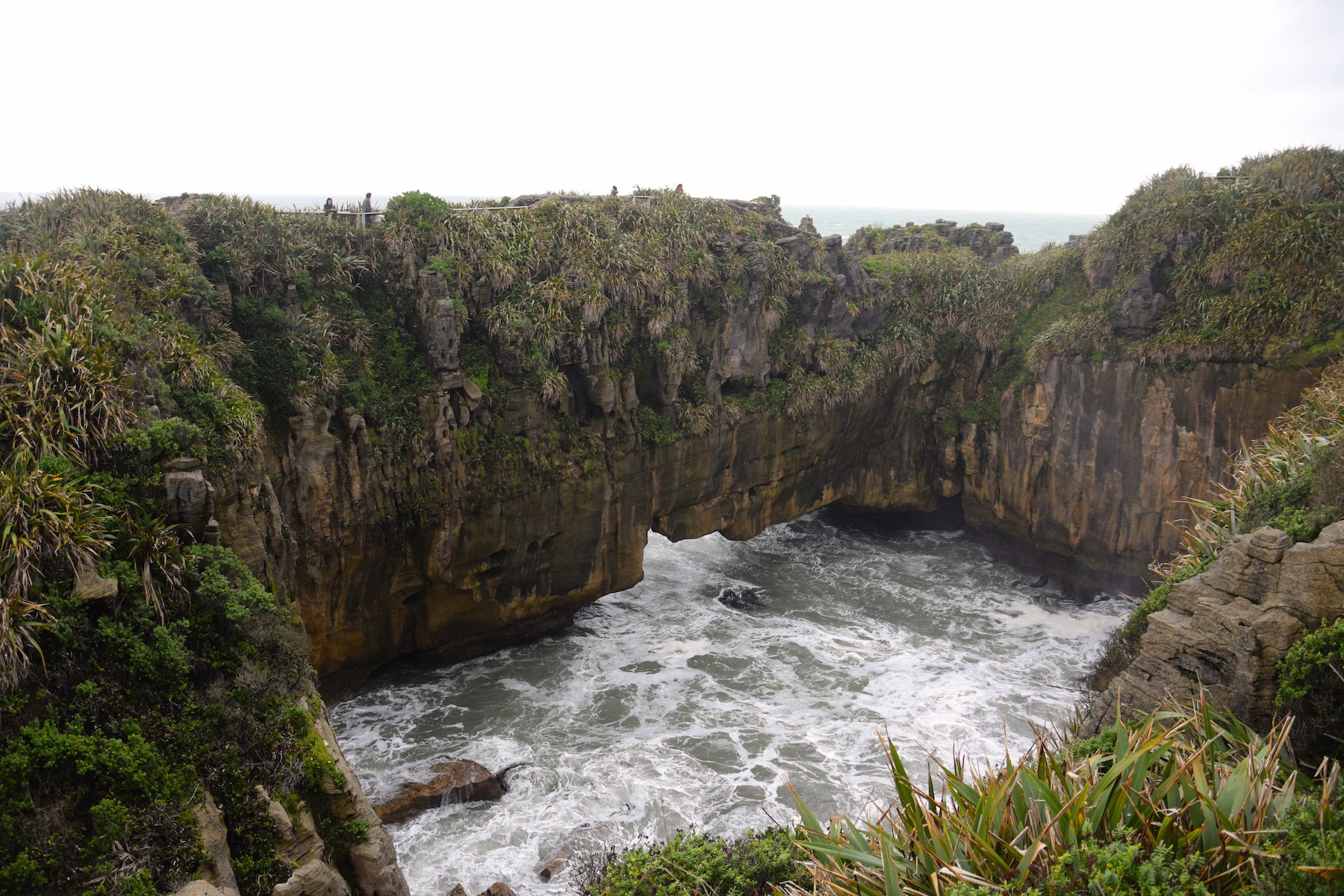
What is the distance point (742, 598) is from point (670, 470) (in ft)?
15.0

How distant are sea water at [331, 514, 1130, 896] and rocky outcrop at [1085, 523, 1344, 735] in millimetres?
3616

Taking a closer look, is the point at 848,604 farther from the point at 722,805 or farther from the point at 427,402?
the point at 427,402

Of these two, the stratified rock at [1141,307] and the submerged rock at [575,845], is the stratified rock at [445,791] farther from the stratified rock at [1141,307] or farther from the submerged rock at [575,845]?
the stratified rock at [1141,307]

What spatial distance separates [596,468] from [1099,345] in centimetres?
1474

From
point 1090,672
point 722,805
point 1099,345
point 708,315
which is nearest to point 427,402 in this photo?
point 708,315

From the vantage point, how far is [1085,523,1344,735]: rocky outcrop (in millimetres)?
8836

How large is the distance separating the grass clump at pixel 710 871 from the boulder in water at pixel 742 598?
42.4 feet

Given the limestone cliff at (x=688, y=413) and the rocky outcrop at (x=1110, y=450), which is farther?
the rocky outcrop at (x=1110, y=450)

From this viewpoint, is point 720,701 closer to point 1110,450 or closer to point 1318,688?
point 1318,688

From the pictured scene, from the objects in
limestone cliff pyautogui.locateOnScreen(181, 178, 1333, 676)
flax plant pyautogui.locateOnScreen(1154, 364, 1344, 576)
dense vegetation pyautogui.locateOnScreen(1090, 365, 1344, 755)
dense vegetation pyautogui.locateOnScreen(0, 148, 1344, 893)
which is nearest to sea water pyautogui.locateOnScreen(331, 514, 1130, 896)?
limestone cliff pyautogui.locateOnScreen(181, 178, 1333, 676)

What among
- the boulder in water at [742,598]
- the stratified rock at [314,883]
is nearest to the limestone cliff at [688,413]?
the boulder in water at [742,598]

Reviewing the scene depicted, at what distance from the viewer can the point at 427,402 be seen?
56.5ft

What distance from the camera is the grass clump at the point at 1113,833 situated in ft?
17.9

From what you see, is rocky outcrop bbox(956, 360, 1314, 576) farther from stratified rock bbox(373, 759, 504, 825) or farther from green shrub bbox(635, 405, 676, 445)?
stratified rock bbox(373, 759, 504, 825)
